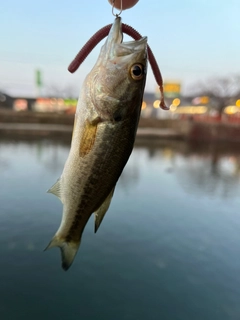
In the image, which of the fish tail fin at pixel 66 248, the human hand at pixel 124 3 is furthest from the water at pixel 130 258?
the human hand at pixel 124 3

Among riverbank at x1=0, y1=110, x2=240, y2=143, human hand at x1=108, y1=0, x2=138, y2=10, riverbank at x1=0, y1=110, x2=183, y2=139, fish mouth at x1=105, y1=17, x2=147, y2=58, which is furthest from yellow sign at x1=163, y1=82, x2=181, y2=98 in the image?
fish mouth at x1=105, y1=17, x2=147, y2=58

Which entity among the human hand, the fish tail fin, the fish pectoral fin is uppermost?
the human hand

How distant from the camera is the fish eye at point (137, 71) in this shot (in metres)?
1.08

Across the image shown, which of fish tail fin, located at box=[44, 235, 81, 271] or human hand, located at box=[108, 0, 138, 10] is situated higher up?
human hand, located at box=[108, 0, 138, 10]

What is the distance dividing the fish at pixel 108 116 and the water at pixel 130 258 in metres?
3.74

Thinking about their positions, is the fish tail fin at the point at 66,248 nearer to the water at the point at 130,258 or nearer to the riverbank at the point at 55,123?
the water at the point at 130,258

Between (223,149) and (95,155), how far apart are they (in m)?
21.0

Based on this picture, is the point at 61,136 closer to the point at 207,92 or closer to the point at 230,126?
the point at 230,126

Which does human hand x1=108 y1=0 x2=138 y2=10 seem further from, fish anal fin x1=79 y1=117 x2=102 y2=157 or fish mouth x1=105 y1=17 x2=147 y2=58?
fish anal fin x1=79 y1=117 x2=102 y2=157

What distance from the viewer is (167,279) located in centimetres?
492

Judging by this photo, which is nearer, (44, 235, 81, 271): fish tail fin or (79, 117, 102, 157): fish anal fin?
(79, 117, 102, 157): fish anal fin

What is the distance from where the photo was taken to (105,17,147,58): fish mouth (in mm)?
1070

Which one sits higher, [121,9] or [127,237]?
[121,9]

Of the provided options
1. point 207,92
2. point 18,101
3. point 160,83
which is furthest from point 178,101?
point 160,83
